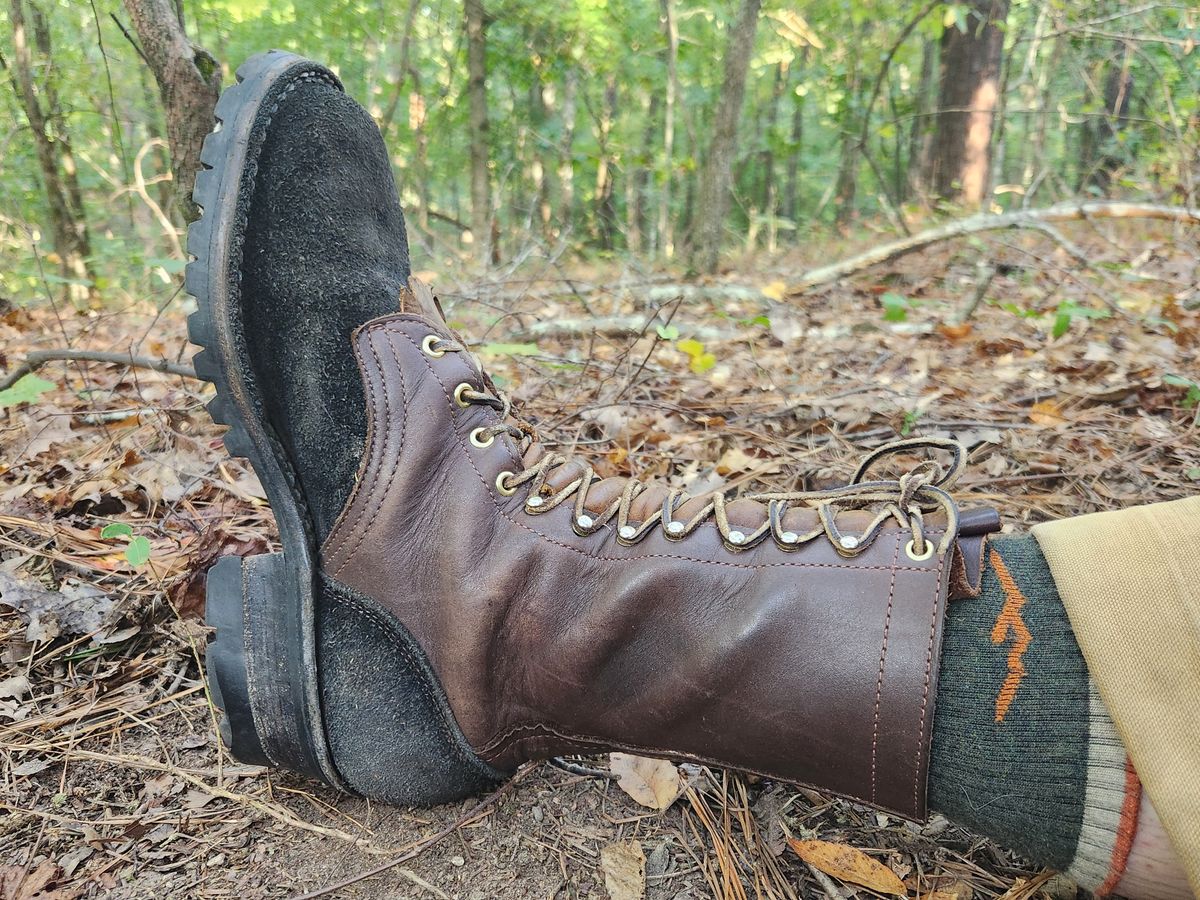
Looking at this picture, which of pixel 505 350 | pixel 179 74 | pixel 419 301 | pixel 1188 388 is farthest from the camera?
pixel 505 350

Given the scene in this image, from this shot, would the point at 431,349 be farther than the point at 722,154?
No

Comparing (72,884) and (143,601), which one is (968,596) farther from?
(143,601)

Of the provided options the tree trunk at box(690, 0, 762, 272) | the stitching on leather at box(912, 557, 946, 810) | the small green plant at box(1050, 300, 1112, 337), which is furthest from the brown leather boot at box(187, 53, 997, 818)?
the tree trunk at box(690, 0, 762, 272)

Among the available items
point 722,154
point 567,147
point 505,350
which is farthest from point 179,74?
point 567,147

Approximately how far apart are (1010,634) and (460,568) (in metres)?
0.77

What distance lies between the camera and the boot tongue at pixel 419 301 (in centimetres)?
136

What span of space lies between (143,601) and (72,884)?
2.01 feet

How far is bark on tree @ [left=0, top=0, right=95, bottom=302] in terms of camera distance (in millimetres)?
4398

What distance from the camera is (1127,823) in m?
0.85

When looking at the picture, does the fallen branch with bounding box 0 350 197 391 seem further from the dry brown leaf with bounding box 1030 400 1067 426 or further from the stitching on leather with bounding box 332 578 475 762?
the dry brown leaf with bounding box 1030 400 1067 426

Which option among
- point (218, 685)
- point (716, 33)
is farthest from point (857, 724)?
point (716, 33)

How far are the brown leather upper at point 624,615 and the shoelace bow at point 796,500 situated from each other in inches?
0.6

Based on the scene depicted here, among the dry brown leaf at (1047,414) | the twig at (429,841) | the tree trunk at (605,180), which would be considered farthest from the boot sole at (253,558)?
the tree trunk at (605,180)

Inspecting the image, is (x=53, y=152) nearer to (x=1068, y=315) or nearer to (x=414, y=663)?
(x=414, y=663)
